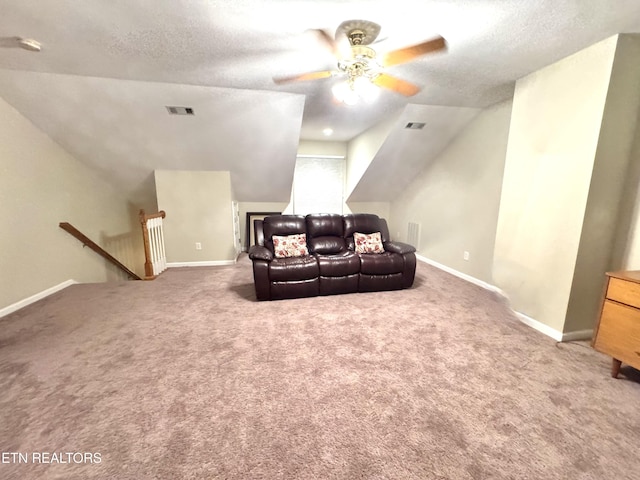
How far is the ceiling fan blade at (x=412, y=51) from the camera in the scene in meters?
1.64

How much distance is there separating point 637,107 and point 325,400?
3156mm

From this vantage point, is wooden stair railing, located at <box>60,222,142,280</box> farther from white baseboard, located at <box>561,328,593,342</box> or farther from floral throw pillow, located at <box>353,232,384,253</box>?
white baseboard, located at <box>561,328,593,342</box>

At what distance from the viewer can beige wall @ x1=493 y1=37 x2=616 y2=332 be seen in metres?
2.09

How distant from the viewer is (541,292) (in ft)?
8.20

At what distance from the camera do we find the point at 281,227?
3682mm

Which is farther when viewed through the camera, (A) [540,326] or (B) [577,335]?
(A) [540,326]

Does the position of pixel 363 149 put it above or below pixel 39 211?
above

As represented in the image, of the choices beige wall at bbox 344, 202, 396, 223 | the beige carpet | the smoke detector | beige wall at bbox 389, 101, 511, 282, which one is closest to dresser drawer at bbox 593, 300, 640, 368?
the beige carpet

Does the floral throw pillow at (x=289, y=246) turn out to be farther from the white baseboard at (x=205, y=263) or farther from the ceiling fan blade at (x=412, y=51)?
the ceiling fan blade at (x=412, y=51)

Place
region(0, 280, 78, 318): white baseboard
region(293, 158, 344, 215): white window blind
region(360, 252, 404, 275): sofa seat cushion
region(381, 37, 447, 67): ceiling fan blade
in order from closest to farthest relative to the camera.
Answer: region(381, 37, 447, 67): ceiling fan blade
region(0, 280, 78, 318): white baseboard
region(360, 252, 404, 275): sofa seat cushion
region(293, 158, 344, 215): white window blind

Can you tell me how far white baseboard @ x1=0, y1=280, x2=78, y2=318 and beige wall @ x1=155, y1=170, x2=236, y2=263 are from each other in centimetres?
133

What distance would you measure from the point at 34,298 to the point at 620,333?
5406 mm

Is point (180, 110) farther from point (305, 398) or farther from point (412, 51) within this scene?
point (305, 398)

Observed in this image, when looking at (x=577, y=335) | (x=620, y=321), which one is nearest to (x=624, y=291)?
(x=620, y=321)
